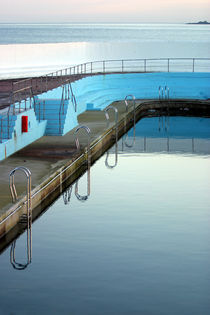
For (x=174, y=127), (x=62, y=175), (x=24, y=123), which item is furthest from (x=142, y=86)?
(x=62, y=175)

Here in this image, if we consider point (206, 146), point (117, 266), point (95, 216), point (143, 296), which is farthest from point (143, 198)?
point (206, 146)

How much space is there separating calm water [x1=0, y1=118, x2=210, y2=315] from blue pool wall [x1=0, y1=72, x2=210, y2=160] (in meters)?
3.12

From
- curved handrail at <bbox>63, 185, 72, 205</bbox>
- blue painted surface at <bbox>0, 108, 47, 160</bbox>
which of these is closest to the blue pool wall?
blue painted surface at <bbox>0, 108, 47, 160</bbox>

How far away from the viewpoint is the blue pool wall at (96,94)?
81.9ft

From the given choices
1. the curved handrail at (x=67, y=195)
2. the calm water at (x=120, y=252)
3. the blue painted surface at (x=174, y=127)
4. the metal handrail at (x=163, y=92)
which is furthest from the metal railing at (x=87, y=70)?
the calm water at (x=120, y=252)

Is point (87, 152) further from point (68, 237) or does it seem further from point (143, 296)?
point (143, 296)

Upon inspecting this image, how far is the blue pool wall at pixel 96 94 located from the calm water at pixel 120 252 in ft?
10.2

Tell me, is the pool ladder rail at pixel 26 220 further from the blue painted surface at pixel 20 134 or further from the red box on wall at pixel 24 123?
the red box on wall at pixel 24 123

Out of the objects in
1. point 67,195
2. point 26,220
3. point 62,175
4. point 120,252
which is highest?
point 62,175

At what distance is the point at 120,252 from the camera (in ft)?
49.5

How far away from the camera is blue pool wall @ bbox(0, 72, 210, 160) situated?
983 inches

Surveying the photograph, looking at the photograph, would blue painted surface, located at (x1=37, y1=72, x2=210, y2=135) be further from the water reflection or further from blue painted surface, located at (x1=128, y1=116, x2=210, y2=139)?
the water reflection

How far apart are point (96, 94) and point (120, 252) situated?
2520 centimetres

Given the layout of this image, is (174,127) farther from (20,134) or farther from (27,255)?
Result: (27,255)
